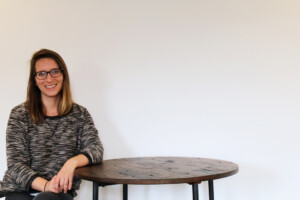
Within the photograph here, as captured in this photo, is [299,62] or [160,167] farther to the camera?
[299,62]

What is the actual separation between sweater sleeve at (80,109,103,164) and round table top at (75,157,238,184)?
43mm

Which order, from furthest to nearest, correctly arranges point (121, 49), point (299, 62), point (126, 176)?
point (121, 49) < point (299, 62) < point (126, 176)

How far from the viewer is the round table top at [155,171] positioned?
3.86 ft

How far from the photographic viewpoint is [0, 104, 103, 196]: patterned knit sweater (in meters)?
1.48

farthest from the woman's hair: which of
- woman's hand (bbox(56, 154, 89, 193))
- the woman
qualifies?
woman's hand (bbox(56, 154, 89, 193))

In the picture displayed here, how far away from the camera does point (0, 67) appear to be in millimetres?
2057

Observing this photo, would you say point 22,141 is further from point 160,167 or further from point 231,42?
point 231,42

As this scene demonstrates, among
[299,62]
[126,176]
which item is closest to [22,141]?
[126,176]

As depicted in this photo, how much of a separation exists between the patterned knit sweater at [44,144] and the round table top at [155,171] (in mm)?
158

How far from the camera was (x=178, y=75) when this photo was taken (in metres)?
2.06

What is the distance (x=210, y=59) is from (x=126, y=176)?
110 cm

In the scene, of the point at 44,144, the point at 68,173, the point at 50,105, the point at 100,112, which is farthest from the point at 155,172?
the point at 100,112

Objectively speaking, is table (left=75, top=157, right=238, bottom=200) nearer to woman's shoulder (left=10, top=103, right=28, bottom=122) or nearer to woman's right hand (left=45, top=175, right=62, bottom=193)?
woman's right hand (left=45, top=175, right=62, bottom=193)

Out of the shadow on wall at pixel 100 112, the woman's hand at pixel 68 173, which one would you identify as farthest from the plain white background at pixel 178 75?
the woman's hand at pixel 68 173
